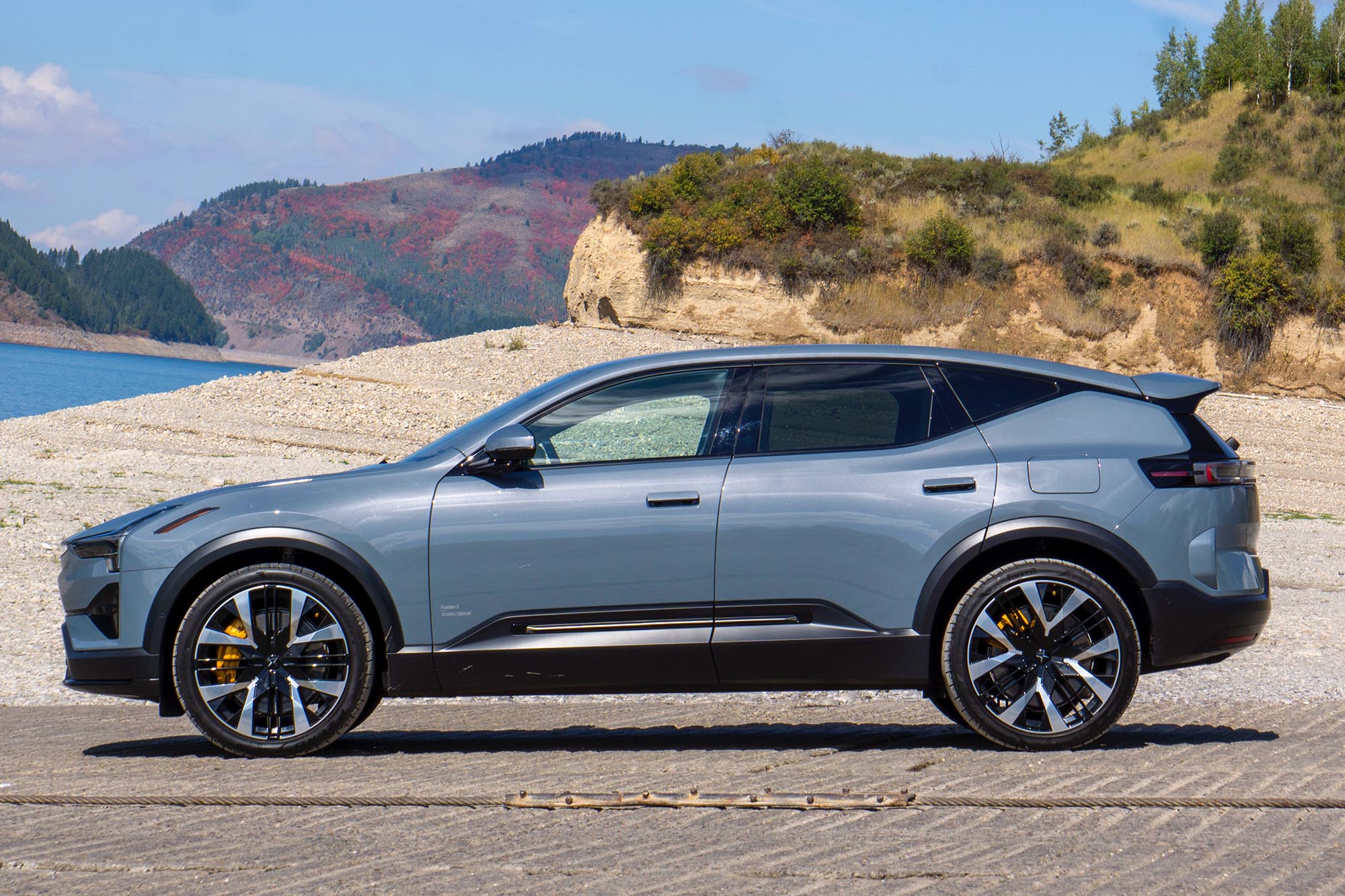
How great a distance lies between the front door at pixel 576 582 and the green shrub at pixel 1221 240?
126 feet

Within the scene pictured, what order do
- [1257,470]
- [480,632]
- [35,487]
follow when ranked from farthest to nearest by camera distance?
[1257,470]
[35,487]
[480,632]

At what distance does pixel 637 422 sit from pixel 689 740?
1513 mm

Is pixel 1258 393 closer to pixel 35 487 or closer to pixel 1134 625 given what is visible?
pixel 35 487

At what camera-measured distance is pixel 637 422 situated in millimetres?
5492

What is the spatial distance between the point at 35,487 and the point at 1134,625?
16.8 metres

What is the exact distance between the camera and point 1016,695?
5340 millimetres

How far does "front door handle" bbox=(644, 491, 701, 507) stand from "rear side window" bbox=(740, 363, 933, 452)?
37cm

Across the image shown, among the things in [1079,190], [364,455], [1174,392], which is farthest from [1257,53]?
[1174,392]

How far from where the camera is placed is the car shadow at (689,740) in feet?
18.4

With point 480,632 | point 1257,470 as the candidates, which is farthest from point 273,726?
point 1257,470

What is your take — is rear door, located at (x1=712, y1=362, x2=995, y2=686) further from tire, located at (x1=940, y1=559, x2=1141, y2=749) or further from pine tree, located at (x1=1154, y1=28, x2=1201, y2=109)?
pine tree, located at (x1=1154, y1=28, x2=1201, y2=109)

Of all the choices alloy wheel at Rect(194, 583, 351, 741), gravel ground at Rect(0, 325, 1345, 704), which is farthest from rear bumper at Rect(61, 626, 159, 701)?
gravel ground at Rect(0, 325, 1345, 704)

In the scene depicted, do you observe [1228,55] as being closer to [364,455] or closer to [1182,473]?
[364,455]

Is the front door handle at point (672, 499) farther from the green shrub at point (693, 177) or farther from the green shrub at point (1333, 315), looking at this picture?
the green shrub at point (693, 177)
